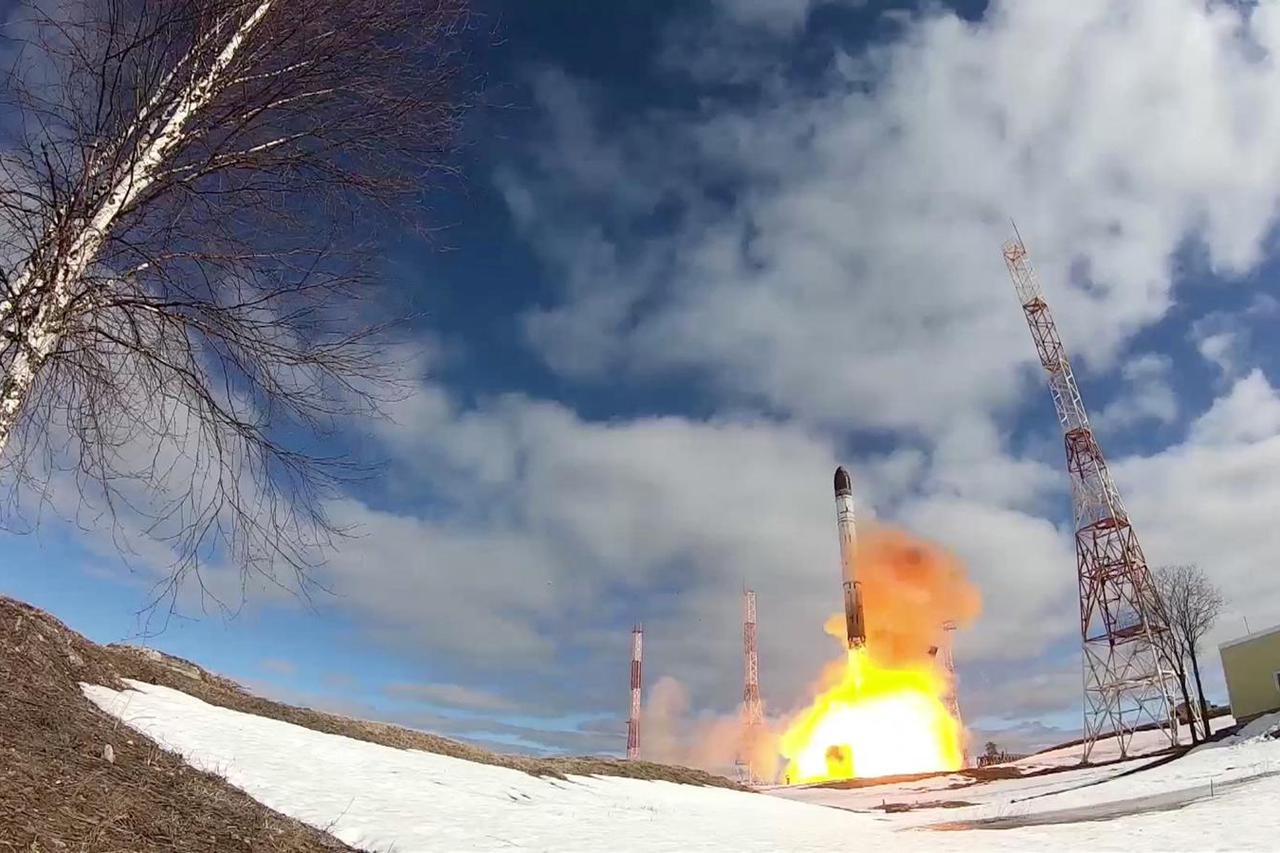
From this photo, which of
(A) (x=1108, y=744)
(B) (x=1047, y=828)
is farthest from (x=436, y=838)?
(A) (x=1108, y=744)

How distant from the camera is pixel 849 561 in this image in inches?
2847

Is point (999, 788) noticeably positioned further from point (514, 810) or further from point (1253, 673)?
point (514, 810)

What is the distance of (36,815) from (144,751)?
174 inches

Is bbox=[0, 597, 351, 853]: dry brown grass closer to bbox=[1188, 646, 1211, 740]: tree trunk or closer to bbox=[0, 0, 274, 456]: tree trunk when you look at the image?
bbox=[0, 0, 274, 456]: tree trunk

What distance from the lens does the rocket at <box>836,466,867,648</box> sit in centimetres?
7044

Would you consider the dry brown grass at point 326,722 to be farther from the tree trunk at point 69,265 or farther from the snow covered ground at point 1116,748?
the snow covered ground at point 1116,748

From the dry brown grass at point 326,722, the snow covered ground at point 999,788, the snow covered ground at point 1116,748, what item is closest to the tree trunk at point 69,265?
the dry brown grass at point 326,722

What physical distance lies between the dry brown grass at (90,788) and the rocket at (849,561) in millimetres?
66537

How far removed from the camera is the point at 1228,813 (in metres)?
14.7

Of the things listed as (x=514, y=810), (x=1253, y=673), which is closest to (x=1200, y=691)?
(x=1253, y=673)

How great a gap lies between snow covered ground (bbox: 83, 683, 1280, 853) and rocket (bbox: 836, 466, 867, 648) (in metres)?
49.0

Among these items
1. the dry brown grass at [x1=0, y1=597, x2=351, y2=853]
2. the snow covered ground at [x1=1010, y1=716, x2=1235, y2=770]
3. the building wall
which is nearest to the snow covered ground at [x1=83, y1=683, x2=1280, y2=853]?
the dry brown grass at [x1=0, y1=597, x2=351, y2=853]

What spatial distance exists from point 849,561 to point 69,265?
7292 centimetres

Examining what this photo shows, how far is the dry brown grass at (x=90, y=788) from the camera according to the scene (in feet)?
20.7
